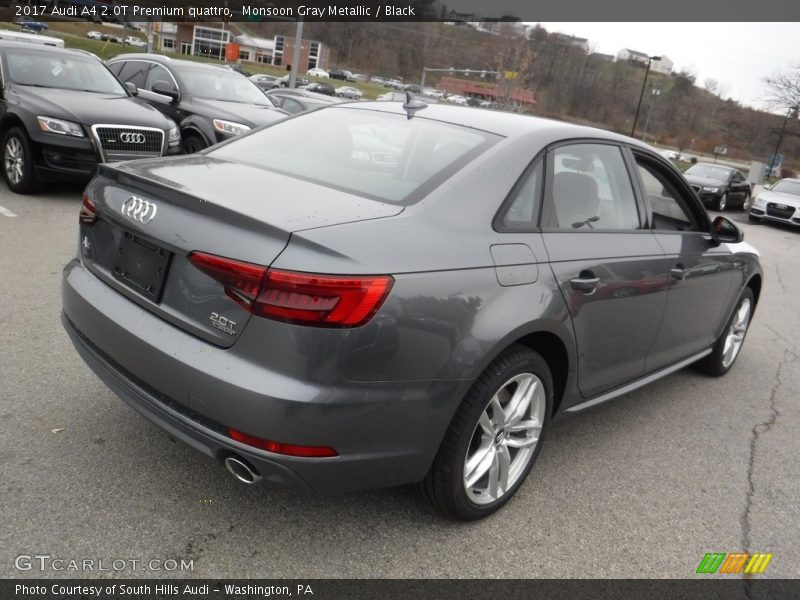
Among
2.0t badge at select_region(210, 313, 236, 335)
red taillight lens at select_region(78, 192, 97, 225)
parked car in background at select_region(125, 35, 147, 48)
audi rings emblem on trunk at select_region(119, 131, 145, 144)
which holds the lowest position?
audi rings emblem on trunk at select_region(119, 131, 145, 144)

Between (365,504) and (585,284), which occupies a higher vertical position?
→ (585,284)

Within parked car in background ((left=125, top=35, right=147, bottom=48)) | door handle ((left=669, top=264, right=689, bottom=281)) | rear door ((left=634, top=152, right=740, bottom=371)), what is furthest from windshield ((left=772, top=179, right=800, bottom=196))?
parked car in background ((left=125, top=35, right=147, bottom=48))

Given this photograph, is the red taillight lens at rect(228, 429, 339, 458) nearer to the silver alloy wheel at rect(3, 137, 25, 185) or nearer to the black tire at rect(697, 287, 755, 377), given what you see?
the black tire at rect(697, 287, 755, 377)

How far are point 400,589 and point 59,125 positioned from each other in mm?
7070

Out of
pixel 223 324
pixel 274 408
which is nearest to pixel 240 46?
pixel 223 324

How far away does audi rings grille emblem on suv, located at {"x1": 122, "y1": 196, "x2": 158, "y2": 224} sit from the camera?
2477 millimetres

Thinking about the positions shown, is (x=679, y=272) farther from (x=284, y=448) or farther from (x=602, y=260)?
(x=284, y=448)

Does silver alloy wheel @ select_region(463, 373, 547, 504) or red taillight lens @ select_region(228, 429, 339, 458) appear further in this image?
silver alloy wheel @ select_region(463, 373, 547, 504)

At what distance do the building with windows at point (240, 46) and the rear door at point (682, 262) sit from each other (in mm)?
102779

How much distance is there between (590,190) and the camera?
3.25 metres

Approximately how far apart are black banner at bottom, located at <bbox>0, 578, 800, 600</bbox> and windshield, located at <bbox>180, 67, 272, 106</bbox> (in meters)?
9.02

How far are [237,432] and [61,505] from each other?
89 cm

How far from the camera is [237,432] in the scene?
2.19 meters

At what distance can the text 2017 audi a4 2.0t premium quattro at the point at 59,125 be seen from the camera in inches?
299
